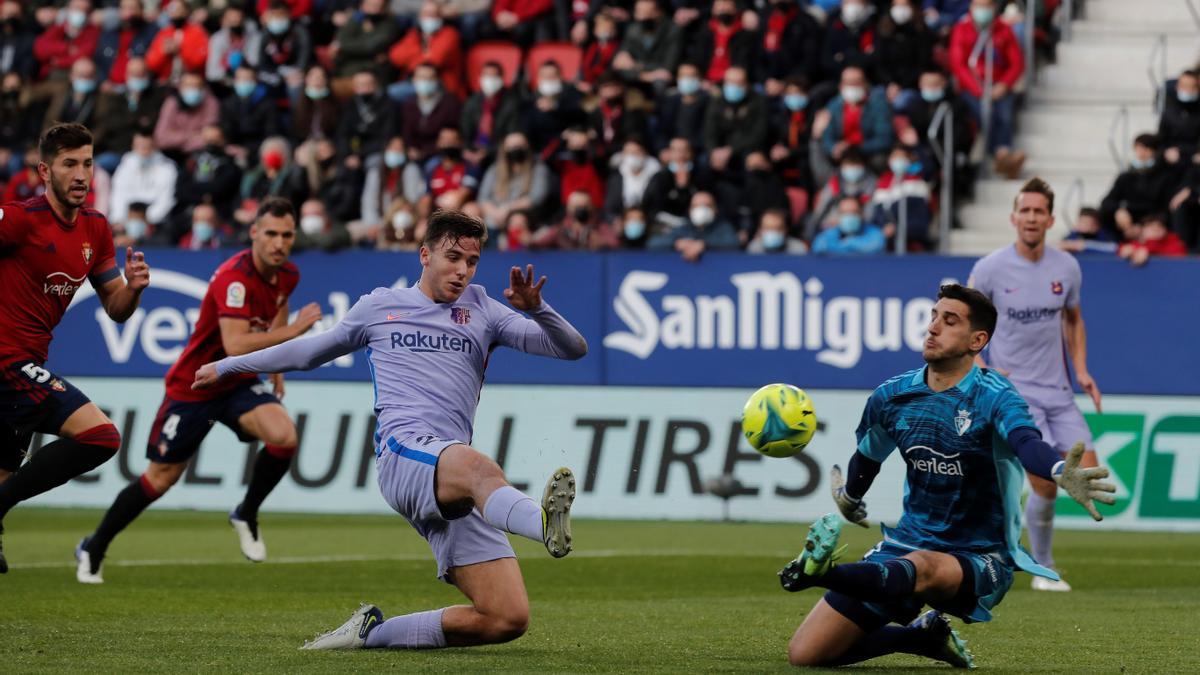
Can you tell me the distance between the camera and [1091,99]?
2198 cm

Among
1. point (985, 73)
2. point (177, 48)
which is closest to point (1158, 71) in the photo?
point (985, 73)

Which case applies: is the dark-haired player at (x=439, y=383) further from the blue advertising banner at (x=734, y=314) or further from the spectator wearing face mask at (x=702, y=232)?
the spectator wearing face mask at (x=702, y=232)

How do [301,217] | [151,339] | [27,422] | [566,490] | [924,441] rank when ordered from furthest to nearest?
[301,217]
[151,339]
[27,422]
[924,441]
[566,490]

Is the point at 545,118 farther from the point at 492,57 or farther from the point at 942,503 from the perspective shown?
the point at 942,503

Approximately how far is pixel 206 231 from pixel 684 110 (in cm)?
546

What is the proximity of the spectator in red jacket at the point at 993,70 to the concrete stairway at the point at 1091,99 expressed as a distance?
1.56 feet

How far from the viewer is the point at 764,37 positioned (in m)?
22.0

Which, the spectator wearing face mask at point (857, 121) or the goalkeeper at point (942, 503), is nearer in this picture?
the goalkeeper at point (942, 503)

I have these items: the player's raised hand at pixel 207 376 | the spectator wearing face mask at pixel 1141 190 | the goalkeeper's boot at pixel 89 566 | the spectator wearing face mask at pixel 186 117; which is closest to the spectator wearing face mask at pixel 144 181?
the spectator wearing face mask at pixel 186 117

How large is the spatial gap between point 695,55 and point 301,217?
482 cm

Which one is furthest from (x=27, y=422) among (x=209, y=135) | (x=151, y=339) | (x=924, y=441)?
(x=209, y=135)

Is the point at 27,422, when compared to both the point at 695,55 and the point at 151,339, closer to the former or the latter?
the point at 151,339

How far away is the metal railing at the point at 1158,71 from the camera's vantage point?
67.9 ft

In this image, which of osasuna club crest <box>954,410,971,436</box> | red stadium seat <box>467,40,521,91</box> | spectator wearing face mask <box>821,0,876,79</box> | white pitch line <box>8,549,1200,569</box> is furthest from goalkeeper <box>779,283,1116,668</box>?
red stadium seat <box>467,40,521,91</box>
